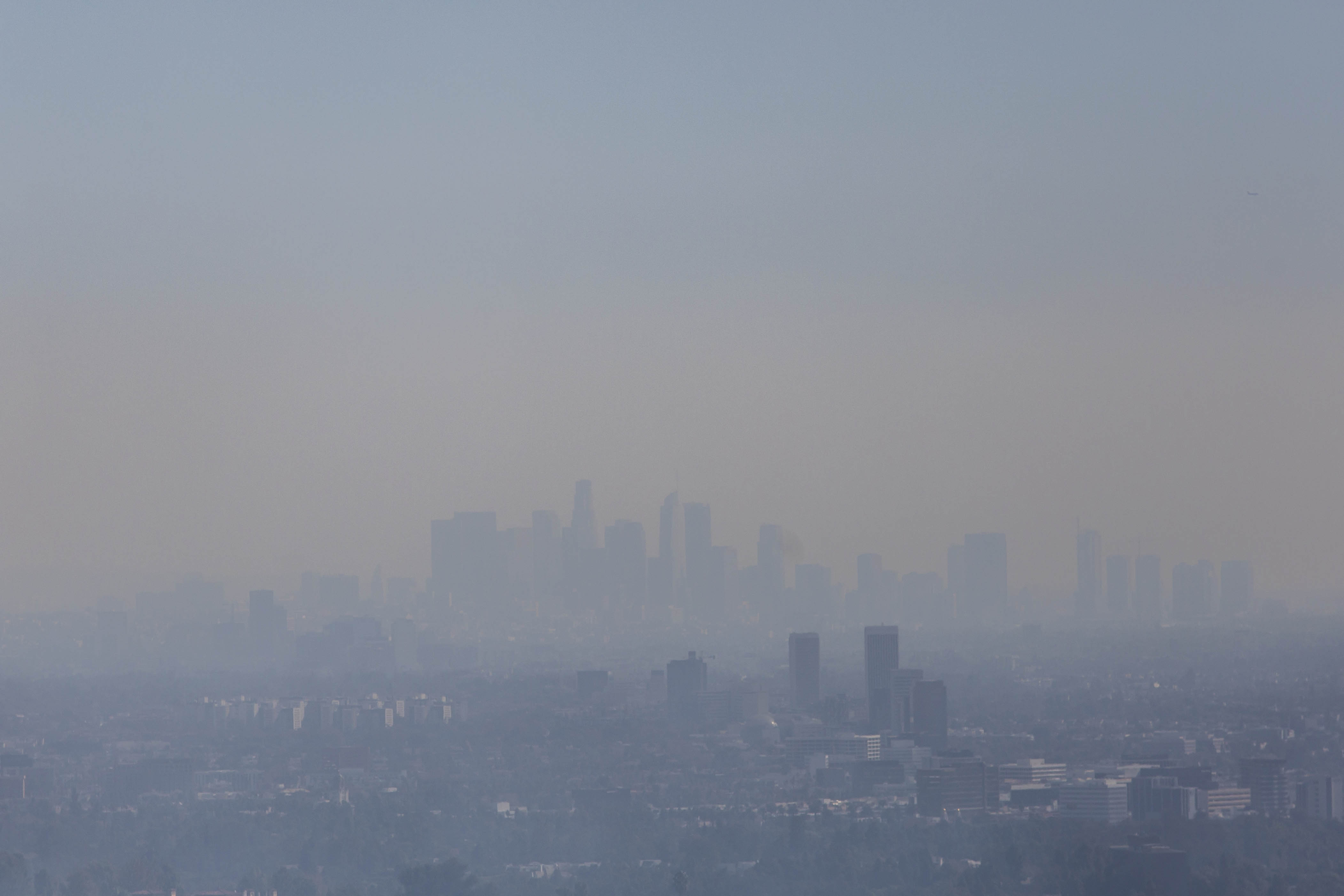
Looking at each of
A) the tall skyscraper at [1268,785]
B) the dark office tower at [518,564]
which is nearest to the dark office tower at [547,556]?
the dark office tower at [518,564]

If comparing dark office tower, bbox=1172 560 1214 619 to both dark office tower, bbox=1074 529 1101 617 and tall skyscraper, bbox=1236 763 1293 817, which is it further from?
tall skyscraper, bbox=1236 763 1293 817

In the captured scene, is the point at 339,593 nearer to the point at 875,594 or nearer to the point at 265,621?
the point at 265,621

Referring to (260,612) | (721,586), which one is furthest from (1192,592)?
(260,612)

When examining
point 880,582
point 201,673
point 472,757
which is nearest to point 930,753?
point 472,757

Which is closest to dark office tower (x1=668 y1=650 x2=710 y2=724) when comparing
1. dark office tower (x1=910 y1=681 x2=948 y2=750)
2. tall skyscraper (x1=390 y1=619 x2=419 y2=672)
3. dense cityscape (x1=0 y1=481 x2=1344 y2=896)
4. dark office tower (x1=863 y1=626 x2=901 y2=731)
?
dense cityscape (x1=0 y1=481 x2=1344 y2=896)

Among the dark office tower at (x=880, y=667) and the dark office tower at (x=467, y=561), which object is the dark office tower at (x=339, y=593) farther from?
the dark office tower at (x=880, y=667)
